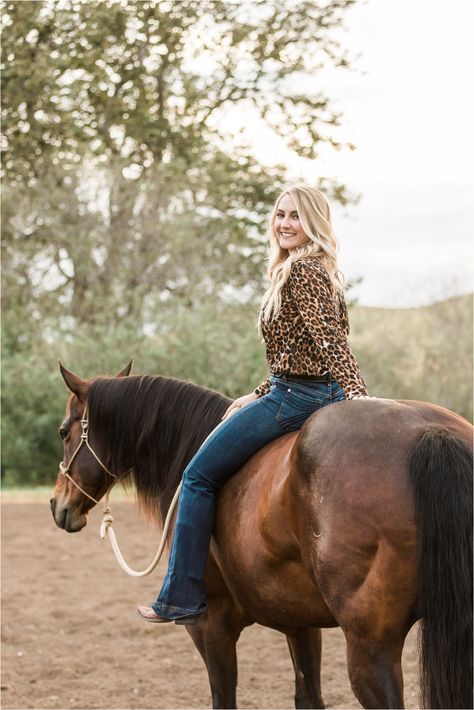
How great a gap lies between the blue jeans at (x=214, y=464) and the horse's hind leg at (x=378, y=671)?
96 cm

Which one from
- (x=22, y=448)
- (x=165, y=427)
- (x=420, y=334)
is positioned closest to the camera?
(x=165, y=427)

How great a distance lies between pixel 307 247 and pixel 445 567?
1497 millimetres

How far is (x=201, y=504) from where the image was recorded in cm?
382

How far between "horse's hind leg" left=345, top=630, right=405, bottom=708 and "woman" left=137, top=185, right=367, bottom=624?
0.97m

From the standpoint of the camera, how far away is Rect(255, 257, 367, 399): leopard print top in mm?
3492

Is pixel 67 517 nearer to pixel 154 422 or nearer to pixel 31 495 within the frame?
pixel 154 422

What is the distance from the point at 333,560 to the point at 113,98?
1731 cm

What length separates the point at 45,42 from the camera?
17906mm

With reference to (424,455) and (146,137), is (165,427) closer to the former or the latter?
(424,455)

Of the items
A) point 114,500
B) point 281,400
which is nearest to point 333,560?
point 281,400

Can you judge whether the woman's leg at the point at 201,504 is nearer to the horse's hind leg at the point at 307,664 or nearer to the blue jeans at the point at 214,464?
the blue jeans at the point at 214,464

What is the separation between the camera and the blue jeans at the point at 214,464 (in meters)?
3.70

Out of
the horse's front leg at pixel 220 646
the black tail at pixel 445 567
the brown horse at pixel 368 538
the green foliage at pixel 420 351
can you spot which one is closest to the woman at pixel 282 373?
the brown horse at pixel 368 538

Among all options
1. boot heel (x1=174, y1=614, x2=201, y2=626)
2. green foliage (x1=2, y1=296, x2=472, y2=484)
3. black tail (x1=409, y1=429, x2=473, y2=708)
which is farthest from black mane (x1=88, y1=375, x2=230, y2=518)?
green foliage (x1=2, y1=296, x2=472, y2=484)
